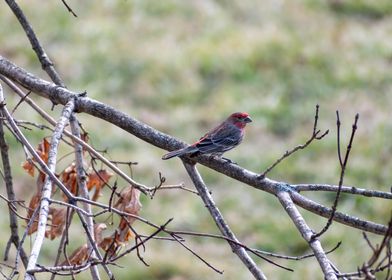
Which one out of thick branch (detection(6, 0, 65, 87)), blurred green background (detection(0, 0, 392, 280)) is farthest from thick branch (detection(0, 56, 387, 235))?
blurred green background (detection(0, 0, 392, 280))

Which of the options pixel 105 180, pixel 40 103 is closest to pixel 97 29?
pixel 40 103

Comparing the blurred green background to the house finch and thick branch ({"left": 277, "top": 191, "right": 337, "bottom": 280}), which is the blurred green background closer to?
the house finch

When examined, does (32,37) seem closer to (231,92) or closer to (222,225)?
(222,225)

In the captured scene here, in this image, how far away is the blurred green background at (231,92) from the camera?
326 inches

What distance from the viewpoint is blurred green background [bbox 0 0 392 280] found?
8281mm

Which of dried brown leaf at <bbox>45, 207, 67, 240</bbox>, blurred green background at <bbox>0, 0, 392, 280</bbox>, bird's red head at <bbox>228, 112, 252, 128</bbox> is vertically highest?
blurred green background at <bbox>0, 0, 392, 280</bbox>

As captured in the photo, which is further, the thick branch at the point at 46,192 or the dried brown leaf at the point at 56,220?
the dried brown leaf at the point at 56,220

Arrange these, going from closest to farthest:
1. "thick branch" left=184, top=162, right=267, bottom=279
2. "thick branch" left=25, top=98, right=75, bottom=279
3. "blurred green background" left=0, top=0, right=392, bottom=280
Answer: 1. "thick branch" left=25, top=98, right=75, bottom=279
2. "thick branch" left=184, top=162, right=267, bottom=279
3. "blurred green background" left=0, top=0, right=392, bottom=280

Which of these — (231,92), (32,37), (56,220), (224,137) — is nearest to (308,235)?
(56,220)

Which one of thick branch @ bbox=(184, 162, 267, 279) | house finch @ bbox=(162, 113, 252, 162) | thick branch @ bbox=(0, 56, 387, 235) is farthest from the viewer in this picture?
house finch @ bbox=(162, 113, 252, 162)

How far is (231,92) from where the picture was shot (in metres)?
10.6

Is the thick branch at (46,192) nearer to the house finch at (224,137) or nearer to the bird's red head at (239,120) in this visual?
the house finch at (224,137)

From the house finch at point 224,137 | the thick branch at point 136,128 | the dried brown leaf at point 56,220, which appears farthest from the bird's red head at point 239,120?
the thick branch at point 136,128

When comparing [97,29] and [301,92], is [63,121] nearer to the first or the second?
[301,92]
